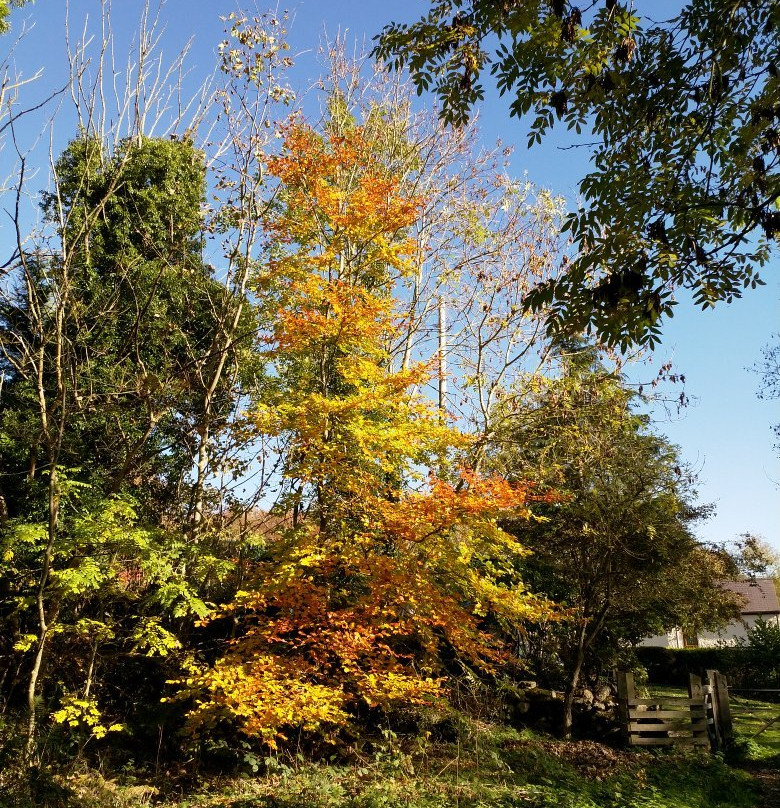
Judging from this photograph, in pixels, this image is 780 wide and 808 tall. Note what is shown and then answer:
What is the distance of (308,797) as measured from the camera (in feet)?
21.9

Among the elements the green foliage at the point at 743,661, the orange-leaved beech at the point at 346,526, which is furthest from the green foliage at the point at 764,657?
the orange-leaved beech at the point at 346,526

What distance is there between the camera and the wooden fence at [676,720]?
9867 millimetres

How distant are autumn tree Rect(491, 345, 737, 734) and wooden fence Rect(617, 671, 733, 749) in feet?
3.01

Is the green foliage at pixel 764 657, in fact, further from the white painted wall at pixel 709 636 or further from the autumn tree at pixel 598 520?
the white painted wall at pixel 709 636

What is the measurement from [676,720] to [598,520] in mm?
3493

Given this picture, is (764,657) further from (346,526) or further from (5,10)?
(5,10)

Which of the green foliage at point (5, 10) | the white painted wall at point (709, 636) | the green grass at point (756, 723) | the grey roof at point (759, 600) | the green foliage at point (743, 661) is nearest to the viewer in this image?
the green foliage at point (5, 10)

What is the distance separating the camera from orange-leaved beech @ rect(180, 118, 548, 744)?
7.43m

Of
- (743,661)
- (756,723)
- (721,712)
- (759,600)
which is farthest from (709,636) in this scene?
(721,712)

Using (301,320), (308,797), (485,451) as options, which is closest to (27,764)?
(308,797)

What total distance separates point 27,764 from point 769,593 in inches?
1612

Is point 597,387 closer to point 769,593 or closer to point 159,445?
point 159,445

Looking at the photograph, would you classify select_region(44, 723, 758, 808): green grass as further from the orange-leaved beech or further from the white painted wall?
the white painted wall

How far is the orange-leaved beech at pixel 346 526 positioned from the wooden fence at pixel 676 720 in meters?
3.04
